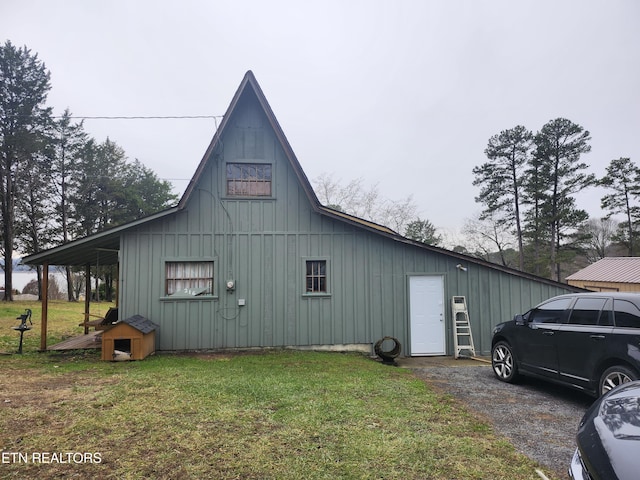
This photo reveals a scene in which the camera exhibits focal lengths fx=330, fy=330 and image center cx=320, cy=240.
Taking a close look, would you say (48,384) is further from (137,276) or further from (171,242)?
(171,242)

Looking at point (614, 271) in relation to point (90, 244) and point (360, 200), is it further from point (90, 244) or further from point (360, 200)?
point (90, 244)

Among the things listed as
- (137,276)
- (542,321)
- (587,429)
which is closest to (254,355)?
(137,276)

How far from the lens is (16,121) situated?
22.8 meters

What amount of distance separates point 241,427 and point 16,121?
29.4 meters

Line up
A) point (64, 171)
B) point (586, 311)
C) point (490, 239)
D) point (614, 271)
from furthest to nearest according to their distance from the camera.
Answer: point (490, 239) < point (64, 171) < point (614, 271) < point (586, 311)

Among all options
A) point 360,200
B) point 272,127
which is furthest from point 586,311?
point 360,200

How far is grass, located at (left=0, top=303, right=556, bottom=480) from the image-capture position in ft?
10.0

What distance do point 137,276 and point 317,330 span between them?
4.95 m

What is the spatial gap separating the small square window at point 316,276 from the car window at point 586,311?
18.3 ft

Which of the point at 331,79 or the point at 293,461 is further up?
the point at 331,79

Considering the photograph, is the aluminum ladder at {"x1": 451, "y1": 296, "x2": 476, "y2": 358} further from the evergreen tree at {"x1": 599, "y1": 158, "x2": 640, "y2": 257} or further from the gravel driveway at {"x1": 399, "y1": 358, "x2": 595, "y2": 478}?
the evergreen tree at {"x1": 599, "y1": 158, "x2": 640, "y2": 257}

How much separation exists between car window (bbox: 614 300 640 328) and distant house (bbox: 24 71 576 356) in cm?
478

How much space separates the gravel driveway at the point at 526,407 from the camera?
3.53 meters

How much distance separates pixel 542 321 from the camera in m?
5.71
